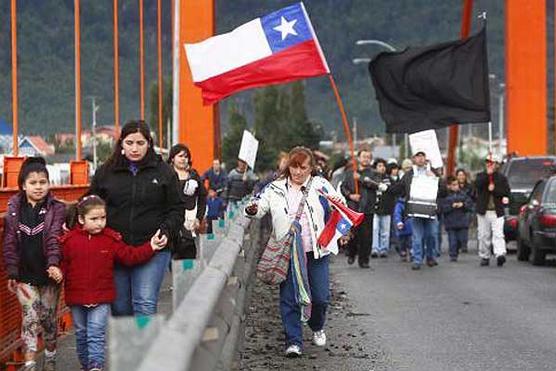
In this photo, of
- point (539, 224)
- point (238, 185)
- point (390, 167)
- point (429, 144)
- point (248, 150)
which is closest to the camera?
point (539, 224)

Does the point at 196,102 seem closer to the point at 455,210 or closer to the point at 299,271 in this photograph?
the point at 455,210

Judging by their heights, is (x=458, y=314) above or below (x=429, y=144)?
below

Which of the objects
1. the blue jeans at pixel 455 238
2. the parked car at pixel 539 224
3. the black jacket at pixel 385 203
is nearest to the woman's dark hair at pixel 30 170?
the parked car at pixel 539 224

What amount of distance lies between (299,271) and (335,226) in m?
0.43

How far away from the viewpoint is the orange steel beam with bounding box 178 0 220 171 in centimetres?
3706

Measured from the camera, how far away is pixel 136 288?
9062 millimetres

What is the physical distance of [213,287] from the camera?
6156 mm

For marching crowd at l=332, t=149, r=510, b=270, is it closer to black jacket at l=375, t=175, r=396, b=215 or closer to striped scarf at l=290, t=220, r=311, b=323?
black jacket at l=375, t=175, r=396, b=215

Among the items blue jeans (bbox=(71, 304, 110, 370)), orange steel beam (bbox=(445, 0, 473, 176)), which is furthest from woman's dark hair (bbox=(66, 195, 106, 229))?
orange steel beam (bbox=(445, 0, 473, 176))

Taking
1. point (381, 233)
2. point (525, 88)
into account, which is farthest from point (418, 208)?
point (525, 88)

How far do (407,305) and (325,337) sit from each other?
3.63m

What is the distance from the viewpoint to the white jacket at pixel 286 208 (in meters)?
10.8

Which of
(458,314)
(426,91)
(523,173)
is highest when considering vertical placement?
(426,91)

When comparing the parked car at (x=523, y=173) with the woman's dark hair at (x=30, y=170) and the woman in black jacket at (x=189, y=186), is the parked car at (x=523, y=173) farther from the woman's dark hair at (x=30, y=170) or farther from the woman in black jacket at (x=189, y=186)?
the woman's dark hair at (x=30, y=170)
